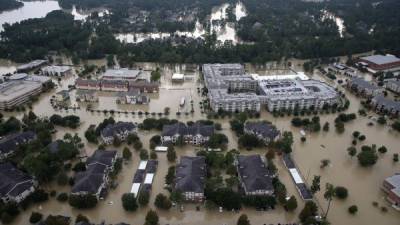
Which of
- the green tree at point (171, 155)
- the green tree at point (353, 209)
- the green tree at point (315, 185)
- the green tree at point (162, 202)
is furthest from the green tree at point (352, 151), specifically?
the green tree at point (162, 202)

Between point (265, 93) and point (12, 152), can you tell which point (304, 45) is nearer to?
point (265, 93)

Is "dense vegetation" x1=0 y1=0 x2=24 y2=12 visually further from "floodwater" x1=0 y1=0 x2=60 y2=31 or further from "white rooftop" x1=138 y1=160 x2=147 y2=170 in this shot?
"white rooftop" x1=138 y1=160 x2=147 y2=170

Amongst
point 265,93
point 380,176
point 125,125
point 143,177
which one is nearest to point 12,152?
point 125,125

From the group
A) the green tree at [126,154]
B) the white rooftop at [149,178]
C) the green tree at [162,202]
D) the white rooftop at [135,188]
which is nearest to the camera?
the green tree at [162,202]

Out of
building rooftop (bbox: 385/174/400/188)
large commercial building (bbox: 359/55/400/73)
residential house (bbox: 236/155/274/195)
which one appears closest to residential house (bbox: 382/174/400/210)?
building rooftop (bbox: 385/174/400/188)

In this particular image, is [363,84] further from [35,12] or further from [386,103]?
[35,12]

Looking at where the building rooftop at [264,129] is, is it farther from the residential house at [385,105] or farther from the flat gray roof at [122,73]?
the flat gray roof at [122,73]
